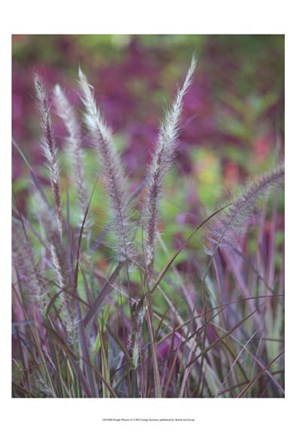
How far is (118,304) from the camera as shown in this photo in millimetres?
1265

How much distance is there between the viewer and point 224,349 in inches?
50.8

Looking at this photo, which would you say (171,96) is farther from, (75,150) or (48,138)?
(48,138)

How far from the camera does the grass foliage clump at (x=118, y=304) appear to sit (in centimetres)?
106

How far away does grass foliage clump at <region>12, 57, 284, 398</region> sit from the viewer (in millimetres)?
1056

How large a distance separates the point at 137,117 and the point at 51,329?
1.78 m

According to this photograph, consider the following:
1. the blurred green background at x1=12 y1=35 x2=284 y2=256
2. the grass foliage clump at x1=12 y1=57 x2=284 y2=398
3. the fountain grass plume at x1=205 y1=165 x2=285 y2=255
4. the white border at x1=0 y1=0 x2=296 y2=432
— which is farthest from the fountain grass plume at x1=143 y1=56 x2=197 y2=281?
the blurred green background at x1=12 y1=35 x2=284 y2=256

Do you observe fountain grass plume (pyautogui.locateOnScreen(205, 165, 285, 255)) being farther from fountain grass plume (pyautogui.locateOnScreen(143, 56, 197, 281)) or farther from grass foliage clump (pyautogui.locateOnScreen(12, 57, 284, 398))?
fountain grass plume (pyautogui.locateOnScreen(143, 56, 197, 281))

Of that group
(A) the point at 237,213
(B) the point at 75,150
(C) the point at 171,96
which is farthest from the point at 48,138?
(C) the point at 171,96

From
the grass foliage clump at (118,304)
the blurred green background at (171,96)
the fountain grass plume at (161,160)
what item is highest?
the blurred green background at (171,96)
